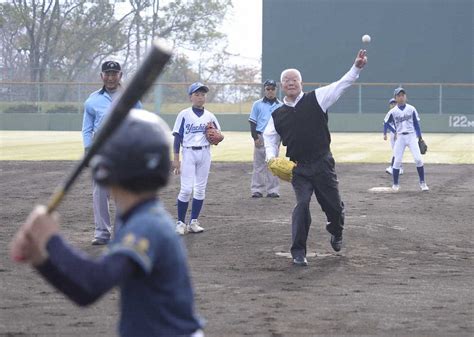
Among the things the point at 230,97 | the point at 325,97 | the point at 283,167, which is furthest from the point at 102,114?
the point at 230,97

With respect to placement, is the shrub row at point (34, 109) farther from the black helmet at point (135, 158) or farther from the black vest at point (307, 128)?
the black helmet at point (135, 158)

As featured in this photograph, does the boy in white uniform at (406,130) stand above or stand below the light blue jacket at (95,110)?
below

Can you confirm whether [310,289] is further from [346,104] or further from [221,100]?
[221,100]

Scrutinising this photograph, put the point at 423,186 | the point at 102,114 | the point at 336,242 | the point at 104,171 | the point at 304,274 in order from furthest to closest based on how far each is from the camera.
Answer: the point at 423,186 < the point at 102,114 < the point at 336,242 < the point at 304,274 < the point at 104,171

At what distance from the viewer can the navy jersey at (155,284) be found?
3.16m

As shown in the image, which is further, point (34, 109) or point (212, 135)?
→ point (34, 109)

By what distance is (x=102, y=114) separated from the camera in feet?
35.2

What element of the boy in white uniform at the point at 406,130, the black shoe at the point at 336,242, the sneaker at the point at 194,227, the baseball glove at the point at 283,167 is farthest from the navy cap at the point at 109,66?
the boy in white uniform at the point at 406,130

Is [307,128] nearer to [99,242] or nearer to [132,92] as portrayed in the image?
[99,242]

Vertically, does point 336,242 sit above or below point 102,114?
below

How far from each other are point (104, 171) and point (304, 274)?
21.0 ft

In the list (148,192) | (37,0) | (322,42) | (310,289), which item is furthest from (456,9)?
(148,192)

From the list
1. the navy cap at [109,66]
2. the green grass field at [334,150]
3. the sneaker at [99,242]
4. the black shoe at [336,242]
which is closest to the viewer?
the black shoe at [336,242]

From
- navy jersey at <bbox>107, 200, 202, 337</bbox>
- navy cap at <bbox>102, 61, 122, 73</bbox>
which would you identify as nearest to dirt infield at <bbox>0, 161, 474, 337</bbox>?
navy cap at <bbox>102, 61, 122, 73</bbox>
